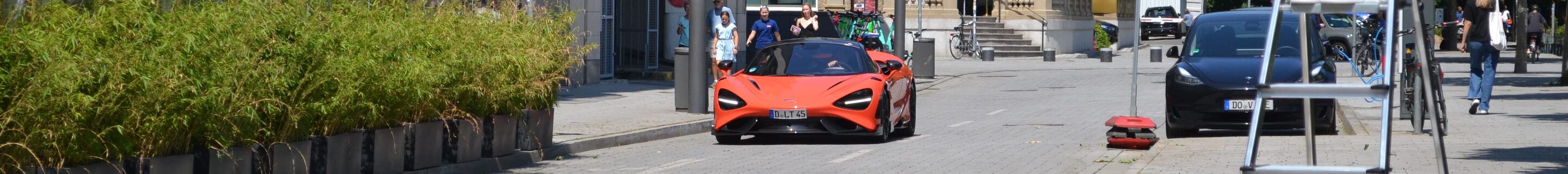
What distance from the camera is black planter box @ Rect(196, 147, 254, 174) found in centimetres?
730

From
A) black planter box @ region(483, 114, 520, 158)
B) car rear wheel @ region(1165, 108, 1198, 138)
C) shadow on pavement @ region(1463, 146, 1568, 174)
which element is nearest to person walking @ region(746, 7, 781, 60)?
car rear wheel @ region(1165, 108, 1198, 138)

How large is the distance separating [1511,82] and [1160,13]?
40.2m

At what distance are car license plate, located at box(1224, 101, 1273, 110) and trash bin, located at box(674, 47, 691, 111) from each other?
500cm

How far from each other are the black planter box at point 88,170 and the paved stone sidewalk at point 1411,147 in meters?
4.54

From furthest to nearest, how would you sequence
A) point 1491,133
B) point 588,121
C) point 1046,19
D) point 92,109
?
point 1046,19 < point 588,121 < point 1491,133 < point 92,109

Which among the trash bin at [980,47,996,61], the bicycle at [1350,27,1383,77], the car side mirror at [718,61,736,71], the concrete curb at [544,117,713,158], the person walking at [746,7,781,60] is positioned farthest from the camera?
the trash bin at [980,47,996,61]

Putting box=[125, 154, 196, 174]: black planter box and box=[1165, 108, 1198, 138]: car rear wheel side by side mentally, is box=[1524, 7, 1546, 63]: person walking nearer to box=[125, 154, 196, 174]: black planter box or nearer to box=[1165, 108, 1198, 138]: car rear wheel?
box=[1165, 108, 1198, 138]: car rear wheel

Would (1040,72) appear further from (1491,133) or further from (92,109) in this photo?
(92,109)

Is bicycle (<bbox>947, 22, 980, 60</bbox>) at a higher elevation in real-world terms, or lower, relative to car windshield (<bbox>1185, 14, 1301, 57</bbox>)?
lower

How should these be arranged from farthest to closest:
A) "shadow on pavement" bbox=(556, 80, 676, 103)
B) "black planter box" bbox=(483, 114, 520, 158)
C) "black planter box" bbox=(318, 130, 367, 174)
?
"shadow on pavement" bbox=(556, 80, 676, 103)
"black planter box" bbox=(483, 114, 520, 158)
"black planter box" bbox=(318, 130, 367, 174)

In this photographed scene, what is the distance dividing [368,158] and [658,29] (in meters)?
16.0

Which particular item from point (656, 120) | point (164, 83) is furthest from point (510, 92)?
point (656, 120)

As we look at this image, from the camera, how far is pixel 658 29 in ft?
81.6

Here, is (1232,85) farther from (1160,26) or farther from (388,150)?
(1160,26)
